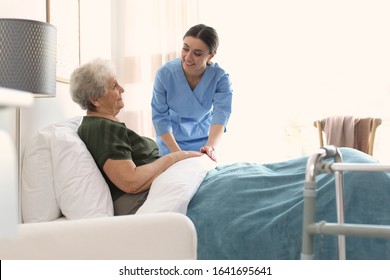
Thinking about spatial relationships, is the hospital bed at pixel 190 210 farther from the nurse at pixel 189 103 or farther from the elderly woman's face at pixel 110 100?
the nurse at pixel 189 103

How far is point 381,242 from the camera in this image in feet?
5.81

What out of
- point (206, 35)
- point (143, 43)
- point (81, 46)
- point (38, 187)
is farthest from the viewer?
point (143, 43)

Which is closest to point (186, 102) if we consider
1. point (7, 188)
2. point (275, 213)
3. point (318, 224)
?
point (275, 213)

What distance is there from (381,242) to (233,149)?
309cm

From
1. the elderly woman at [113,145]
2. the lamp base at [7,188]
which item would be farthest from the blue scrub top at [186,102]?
the lamp base at [7,188]

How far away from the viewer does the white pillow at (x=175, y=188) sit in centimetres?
198

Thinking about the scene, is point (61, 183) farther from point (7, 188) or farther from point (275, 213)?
point (7, 188)

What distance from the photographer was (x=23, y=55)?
214 centimetres

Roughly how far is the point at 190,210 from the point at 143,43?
8.95ft

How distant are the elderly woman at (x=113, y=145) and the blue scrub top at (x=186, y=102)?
2.48 ft

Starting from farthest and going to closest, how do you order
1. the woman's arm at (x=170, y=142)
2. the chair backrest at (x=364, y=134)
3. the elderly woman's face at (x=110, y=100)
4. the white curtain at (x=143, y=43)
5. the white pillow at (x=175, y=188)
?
1. the white curtain at (x=143, y=43)
2. the chair backrest at (x=364, y=134)
3. the woman's arm at (x=170, y=142)
4. the elderly woman's face at (x=110, y=100)
5. the white pillow at (x=175, y=188)

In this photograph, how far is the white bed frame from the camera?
152 cm

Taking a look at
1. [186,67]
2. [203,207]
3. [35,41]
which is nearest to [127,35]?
[186,67]
